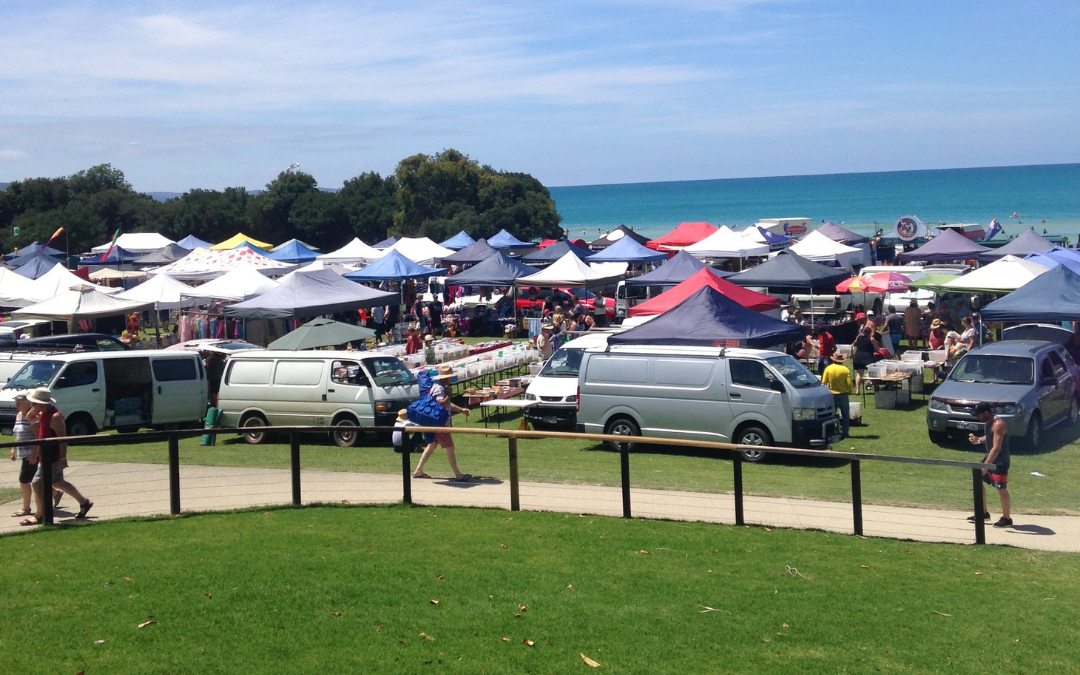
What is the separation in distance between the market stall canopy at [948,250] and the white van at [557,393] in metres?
20.5

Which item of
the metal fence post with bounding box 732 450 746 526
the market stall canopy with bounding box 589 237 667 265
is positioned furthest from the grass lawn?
the market stall canopy with bounding box 589 237 667 265

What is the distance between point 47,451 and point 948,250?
32140 millimetres

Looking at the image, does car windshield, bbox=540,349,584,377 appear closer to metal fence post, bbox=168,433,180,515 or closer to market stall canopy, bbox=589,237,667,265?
metal fence post, bbox=168,433,180,515

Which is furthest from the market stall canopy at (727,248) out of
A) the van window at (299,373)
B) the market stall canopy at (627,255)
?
the van window at (299,373)

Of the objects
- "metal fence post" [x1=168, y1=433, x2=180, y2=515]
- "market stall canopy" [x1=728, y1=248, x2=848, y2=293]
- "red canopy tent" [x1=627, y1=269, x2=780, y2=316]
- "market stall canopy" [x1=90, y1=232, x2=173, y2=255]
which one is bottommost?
"metal fence post" [x1=168, y1=433, x2=180, y2=515]

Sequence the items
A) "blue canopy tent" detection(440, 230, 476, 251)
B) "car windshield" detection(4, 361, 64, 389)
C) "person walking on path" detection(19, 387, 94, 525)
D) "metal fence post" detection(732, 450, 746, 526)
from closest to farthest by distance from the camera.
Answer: "person walking on path" detection(19, 387, 94, 525)
"metal fence post" detection(732, 450, 746, 526)
"car windshield" detection(4, 361, 64, 389)
"blue canopy tent" detection(440, 230, 476, 251)

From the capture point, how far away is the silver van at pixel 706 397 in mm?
14828

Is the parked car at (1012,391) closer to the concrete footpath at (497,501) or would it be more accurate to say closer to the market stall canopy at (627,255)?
the concrete footpath at (497,501)

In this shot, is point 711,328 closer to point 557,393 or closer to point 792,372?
point 557,393

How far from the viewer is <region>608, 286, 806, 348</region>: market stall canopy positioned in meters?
19.0

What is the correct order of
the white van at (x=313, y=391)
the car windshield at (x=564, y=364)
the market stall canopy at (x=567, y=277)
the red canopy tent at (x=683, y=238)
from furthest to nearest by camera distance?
1. the red canopy tent at (x=683, y=238)
2. the market stall canopy at (x=567, y=277)
3. the car windshield at (x=564, y=364)
4. the white van at (x=313, y=391)

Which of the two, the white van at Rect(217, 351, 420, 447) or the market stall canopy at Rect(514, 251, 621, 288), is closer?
the white van at Rect(217, 351, 420, 447)

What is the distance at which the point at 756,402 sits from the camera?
1493 centimetres

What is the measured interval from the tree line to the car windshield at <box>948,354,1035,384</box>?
53425 mm
